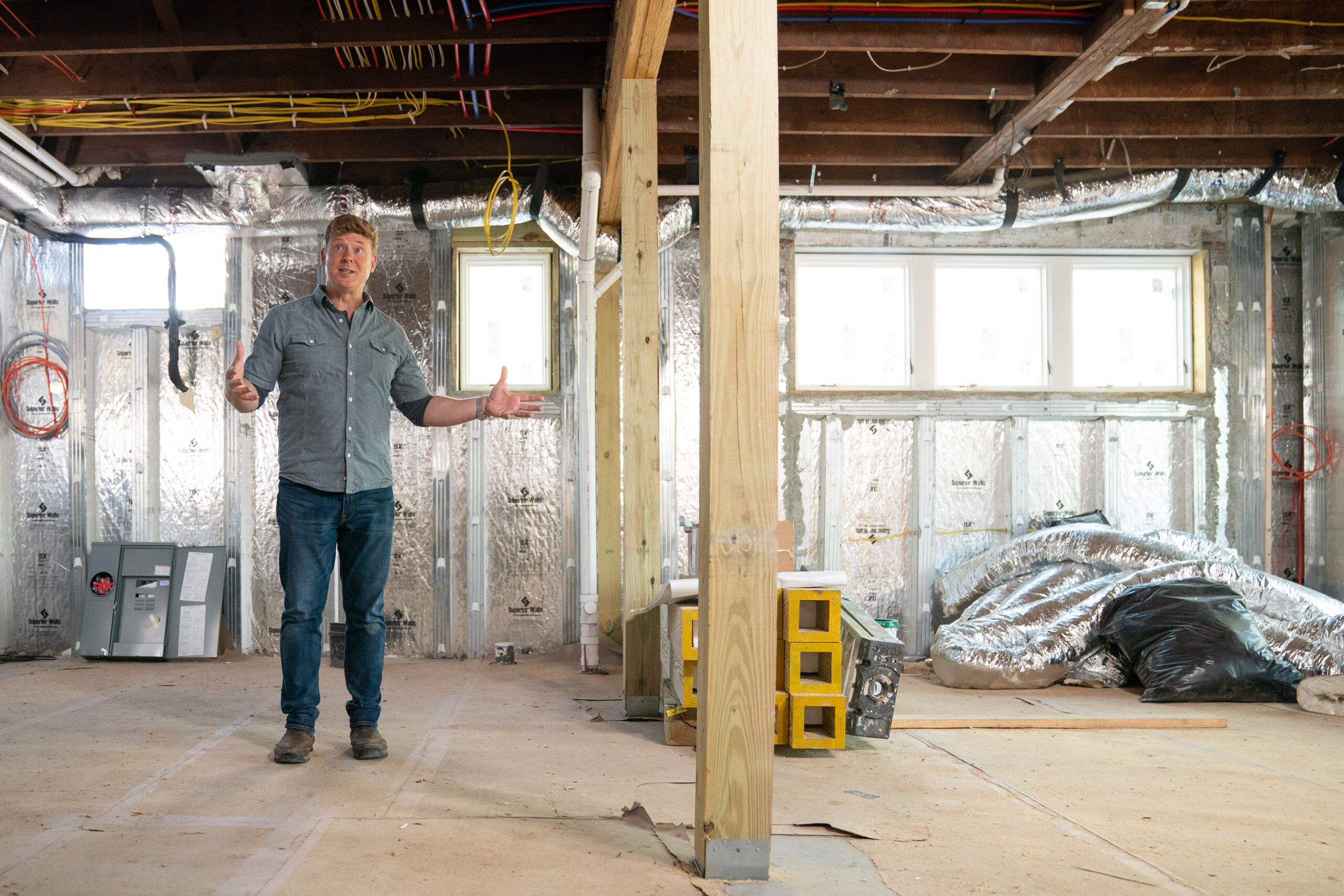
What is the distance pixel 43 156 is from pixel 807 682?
4.40 m

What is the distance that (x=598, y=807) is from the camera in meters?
2.30

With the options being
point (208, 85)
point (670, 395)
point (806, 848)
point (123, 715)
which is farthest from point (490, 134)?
point (806, 848)

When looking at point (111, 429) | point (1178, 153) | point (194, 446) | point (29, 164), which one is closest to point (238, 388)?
point (29, 164)

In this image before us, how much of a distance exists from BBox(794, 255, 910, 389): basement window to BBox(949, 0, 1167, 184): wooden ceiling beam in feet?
2.56

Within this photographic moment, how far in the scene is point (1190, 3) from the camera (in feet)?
12.5

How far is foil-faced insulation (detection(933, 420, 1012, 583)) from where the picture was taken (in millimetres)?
5754

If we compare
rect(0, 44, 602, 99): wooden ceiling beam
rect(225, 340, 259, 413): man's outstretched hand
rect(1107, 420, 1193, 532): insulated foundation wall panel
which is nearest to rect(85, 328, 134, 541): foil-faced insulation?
rect(0, 44, 602, 99): wooden ceiling beam

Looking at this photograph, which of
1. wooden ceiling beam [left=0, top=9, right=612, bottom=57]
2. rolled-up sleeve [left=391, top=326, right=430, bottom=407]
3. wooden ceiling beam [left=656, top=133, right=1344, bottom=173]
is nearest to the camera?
rolled-up sleeve [left=391, top=326, right=430, bottom=407]

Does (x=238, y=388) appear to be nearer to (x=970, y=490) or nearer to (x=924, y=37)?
(x=924, y=37)

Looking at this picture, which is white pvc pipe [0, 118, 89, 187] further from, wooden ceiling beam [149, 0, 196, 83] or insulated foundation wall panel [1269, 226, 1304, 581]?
insulated foundation wall panel [1269, 226, 1304, 581]

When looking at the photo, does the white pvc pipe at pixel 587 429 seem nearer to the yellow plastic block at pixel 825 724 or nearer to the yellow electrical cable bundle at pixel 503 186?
the yellow electrical cable bundle at pixel 503 186

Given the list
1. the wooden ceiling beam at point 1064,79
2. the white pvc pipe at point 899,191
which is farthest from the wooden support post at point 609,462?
the wooden ceiling beam at point 1064,79

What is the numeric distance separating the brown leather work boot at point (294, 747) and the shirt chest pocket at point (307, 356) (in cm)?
101

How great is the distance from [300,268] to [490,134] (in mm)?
→ 1456
